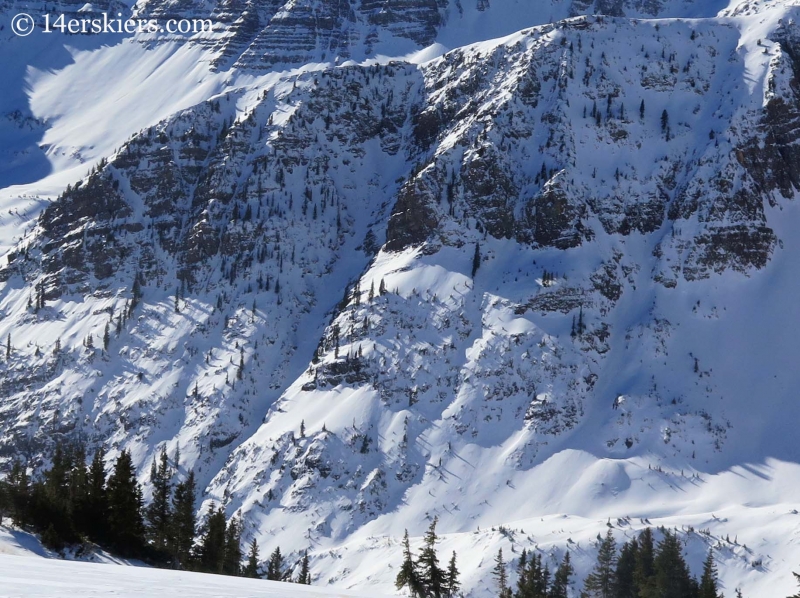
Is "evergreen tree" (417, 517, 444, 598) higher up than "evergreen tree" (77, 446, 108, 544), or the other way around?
"evergreen tree" (77, 446, 108, 544)

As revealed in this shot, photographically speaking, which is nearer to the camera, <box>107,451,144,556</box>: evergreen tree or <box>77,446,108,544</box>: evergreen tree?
<box>107,451,144,556</box>: evergreen tree

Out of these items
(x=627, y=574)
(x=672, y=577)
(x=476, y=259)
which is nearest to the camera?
(x=672, y=577)

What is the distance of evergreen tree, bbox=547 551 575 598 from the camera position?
112m

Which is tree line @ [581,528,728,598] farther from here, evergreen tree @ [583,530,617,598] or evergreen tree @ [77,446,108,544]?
evergreen tree @ [77,446,108,544]

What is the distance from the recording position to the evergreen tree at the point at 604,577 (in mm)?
110875

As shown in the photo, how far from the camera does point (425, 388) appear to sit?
166m

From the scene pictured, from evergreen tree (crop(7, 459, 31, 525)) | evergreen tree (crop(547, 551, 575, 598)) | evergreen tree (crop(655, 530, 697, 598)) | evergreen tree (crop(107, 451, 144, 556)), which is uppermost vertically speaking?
evergreen tree (crop(7, 459, 31, 525))

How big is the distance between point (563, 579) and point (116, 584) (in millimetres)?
87955

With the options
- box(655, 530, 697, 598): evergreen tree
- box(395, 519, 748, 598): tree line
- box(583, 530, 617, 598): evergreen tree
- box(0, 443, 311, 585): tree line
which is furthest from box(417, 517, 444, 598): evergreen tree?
box(583, 530, 617, 598): evergreen tree

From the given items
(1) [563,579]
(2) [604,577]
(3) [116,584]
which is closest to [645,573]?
(2) [604,577]

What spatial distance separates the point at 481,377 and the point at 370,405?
17362 millimetres

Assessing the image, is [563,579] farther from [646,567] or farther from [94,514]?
[94,514]

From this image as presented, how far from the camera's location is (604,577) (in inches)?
4377

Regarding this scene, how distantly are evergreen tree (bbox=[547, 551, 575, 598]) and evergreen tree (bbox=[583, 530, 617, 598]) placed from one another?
7.24 feet
